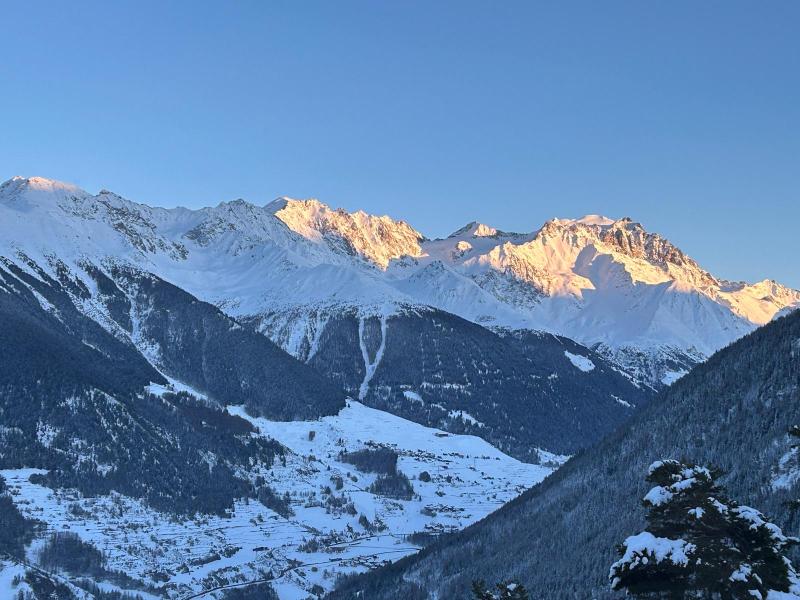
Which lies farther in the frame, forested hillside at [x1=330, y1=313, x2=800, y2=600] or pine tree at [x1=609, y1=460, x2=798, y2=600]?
forested hillside at [x1=330, y1=313, x2=800, y2=600]

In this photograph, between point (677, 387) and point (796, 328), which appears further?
point (677, 387)

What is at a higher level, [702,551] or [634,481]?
[634,481]

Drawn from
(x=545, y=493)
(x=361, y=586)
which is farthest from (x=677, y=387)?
(x=361, y=586)

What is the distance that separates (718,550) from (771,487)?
242 feet

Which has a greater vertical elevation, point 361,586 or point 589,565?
point 589,565

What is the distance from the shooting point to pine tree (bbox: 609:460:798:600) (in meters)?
55.9

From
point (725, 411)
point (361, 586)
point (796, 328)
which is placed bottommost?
point (361, 586)

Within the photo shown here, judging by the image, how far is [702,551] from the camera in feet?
186

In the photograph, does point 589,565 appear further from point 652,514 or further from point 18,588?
point 18,588

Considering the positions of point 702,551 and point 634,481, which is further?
point 634,481

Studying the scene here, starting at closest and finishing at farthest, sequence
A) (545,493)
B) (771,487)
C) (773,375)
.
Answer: (771,487)
(773,375)
(545,493)

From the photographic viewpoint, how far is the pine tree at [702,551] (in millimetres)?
55875

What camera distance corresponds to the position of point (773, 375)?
15775cm

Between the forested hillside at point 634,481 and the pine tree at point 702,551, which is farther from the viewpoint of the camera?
the forested hillside at point 634,481
